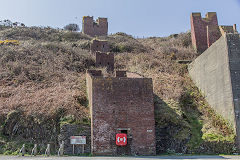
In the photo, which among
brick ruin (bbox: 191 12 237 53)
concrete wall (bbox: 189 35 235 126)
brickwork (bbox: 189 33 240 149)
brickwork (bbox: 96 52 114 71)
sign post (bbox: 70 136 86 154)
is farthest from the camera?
brick ruin (bbox: 191 12 237 53)

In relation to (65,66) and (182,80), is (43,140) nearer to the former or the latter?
(65,66)

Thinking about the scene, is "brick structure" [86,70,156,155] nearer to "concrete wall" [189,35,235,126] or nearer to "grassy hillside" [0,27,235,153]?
"grassy hillside" [0,27,235,153]

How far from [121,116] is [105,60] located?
9827 millimetres

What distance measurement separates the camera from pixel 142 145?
13570mm

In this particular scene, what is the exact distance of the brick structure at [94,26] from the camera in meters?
43.3

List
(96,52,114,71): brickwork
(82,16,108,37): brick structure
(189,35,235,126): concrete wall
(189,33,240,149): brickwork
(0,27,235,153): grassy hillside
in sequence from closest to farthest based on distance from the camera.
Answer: (0,27,235,153): grassy hillside → (189,33,240,149): brickwork → (189,35,235,126): concrete wall → (96,52,114,71): brickwork → (82,16,108,37): brick structure

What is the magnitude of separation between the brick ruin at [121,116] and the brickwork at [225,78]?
189 inches

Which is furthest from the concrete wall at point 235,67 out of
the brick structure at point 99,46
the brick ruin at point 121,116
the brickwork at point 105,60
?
the brick structure at point 99,46

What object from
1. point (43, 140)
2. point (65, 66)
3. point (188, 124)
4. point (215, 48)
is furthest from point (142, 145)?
point (65, 66)

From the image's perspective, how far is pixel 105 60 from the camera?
22656 millimetres

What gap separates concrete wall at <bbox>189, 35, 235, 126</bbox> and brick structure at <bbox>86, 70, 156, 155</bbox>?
190 inches

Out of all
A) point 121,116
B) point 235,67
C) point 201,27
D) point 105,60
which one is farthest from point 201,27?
point 121,116

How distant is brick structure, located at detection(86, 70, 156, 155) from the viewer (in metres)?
13.3

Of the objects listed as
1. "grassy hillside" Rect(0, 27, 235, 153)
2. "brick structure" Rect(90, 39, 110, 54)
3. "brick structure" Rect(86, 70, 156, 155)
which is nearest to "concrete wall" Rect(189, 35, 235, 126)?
"grassy hillside" Rect(0, 27, 235, 153)
